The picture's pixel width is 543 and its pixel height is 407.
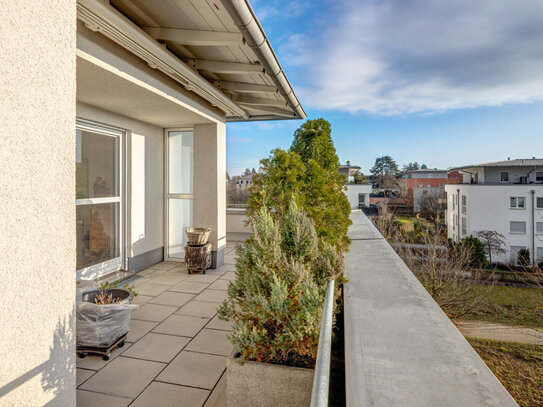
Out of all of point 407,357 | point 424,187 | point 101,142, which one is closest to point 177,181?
point 101,142

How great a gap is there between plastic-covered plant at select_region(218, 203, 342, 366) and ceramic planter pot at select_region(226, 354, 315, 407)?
79 mm

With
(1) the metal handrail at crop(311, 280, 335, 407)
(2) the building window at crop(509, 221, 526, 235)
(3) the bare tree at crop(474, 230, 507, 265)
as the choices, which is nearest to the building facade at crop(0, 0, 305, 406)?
(1) the metal handrail at crop(311, 280, 335, 407)

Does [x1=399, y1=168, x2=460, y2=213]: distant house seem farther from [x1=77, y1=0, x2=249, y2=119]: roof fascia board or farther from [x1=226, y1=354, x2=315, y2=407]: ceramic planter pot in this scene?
[x1=226, y1=354, x2=315, y2=407]: ceramic planter pot

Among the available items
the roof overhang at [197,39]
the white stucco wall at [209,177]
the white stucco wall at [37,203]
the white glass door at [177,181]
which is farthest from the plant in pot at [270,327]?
the white glass door at [177,181]

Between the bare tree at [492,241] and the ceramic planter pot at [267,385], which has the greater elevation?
the ceramic planter pot at [267,385]

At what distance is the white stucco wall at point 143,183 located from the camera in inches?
222

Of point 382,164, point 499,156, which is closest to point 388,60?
point 499,156

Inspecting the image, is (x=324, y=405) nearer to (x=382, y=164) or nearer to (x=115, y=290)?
(x=115, y=290)

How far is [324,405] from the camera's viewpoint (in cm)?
99

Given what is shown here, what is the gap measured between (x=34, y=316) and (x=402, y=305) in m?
2.54

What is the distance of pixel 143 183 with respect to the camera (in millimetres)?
6008

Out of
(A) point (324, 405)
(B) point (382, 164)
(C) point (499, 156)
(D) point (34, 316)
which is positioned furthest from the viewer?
(B) point (382, 164)

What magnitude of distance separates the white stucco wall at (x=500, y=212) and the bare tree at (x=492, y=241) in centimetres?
55

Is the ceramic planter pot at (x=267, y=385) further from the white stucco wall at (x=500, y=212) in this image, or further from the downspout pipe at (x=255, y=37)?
the white stucco wall at (x=500, y=212)
